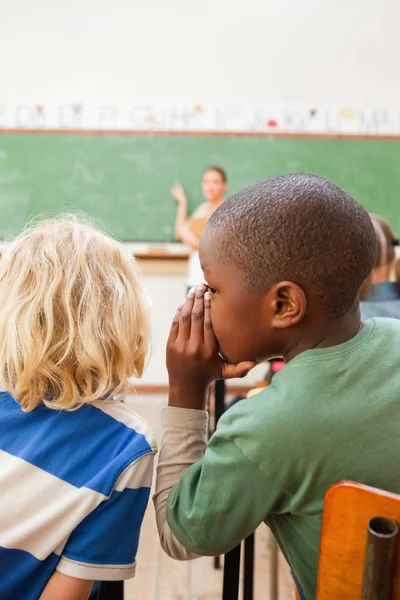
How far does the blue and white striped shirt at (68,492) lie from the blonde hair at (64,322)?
0.04 metres

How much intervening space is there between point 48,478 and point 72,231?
40 cm

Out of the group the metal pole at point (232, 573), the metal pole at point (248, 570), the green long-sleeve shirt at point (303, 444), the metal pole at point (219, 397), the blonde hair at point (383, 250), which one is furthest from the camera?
the blonde hair at point (383, 250)

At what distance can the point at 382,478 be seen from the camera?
674 mm

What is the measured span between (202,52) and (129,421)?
3.72 m

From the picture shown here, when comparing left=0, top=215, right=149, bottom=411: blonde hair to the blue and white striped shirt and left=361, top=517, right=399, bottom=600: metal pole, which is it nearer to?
the blue and white striped shirt

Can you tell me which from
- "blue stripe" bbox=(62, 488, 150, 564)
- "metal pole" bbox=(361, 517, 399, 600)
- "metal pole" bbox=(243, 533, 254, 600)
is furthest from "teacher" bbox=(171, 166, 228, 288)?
"metal pole" bbox=(361, 517, 399, 600)

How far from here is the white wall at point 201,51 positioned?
13.0 feet

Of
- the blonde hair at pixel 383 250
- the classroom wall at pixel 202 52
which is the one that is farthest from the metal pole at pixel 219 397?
the classroom wall at pixel 202 52

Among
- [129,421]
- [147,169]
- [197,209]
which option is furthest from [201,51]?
[129,421]

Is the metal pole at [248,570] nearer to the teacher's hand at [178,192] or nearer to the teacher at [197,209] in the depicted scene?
the teacher at [197,209]

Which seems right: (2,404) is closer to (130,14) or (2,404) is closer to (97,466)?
(97,466)

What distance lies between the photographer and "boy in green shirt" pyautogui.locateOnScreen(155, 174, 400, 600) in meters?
0.66

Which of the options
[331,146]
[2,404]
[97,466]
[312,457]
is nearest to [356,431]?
[312,457]

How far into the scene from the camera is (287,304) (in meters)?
0.71
